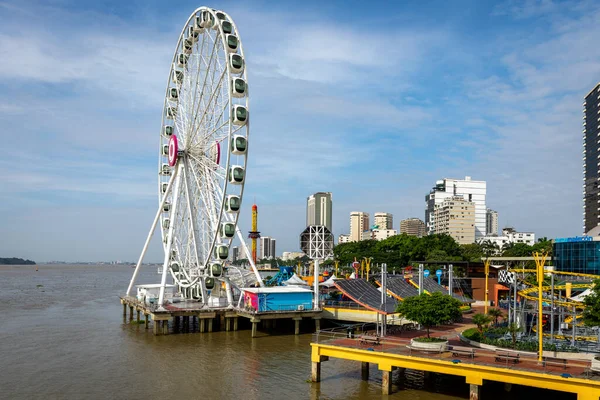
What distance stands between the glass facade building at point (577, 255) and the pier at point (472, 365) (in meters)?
50.3

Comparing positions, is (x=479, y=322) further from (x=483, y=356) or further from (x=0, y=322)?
(x=0, y=322)

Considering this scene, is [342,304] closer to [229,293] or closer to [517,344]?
[229,293]

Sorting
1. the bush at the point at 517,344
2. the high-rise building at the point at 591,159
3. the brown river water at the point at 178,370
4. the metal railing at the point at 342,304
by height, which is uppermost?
the high-rise building at the point at 591,159

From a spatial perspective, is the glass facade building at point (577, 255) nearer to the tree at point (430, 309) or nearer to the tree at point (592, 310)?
the tree at point (430, 309)

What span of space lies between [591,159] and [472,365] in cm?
15522

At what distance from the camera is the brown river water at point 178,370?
32.8 meters

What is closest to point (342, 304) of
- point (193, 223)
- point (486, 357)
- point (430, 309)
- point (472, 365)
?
point (193, 223)

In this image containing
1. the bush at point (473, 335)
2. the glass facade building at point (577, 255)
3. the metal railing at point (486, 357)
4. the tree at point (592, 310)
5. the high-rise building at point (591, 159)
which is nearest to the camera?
the metal railing at point (486, 357)

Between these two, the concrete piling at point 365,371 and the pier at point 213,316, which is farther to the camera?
the pier at point 213,316

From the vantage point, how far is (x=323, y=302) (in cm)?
6012

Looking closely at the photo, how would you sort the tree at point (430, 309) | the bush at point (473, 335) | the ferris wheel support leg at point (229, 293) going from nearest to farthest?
1. the bush at point (473, 335)
2. the tree at point (430, 309)
3. the ferris wheel support leg at point (229, 293)

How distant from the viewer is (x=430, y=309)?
114 ft

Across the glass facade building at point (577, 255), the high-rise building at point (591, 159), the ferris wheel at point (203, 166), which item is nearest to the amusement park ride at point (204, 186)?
the ferris wheel at point (203, 166)

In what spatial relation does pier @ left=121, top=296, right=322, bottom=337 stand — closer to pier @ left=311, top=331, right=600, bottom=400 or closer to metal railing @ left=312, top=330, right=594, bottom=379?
pier @ left=311, top=331, right=600, bottom=400
